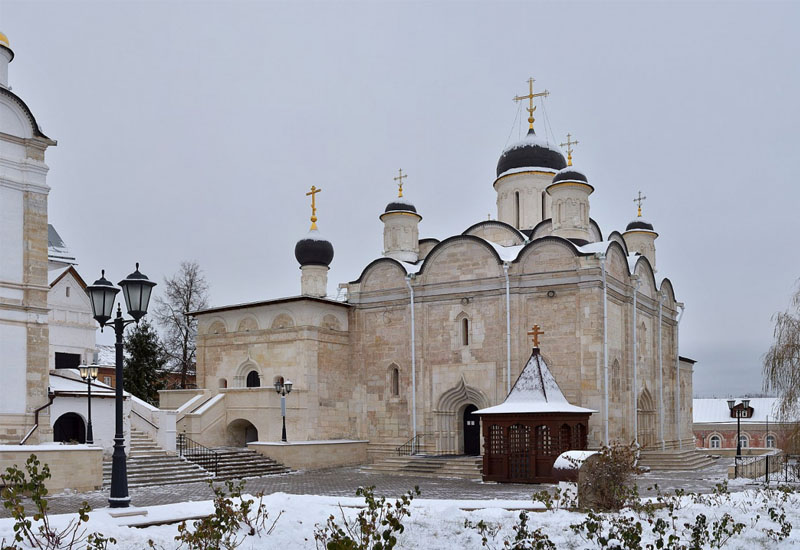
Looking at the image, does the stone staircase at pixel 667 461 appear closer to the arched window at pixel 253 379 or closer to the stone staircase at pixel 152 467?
the arched window at pixel 253 379

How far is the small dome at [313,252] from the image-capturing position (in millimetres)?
27688

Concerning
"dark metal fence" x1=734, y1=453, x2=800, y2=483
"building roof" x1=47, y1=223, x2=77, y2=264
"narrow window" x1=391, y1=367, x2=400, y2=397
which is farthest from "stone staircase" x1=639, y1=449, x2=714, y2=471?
"building roof" x1=47, y1=223, x2=77, y2=264

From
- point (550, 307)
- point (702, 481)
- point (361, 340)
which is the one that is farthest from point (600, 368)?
point (361, 340)

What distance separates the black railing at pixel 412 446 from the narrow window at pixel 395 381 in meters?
1.68

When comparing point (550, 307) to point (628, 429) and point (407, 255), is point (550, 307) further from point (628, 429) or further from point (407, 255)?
point (407, 255)

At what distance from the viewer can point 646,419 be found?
26.2 meters

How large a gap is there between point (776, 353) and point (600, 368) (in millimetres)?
5132

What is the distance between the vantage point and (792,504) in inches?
476

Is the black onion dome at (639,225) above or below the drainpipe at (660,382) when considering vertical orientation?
above

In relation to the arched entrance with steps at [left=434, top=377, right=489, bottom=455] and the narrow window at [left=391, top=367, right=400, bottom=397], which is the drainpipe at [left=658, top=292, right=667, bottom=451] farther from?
the narrow window at [left=391, top=367, right=400, bottom=397]

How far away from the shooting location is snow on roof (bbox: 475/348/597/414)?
19.3m

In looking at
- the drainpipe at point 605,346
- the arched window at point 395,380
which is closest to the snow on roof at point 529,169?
the drainpipe at point 605,346

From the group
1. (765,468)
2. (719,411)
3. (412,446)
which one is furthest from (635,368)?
(719,411)

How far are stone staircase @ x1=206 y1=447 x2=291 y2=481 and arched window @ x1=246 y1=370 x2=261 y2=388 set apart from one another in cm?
330
